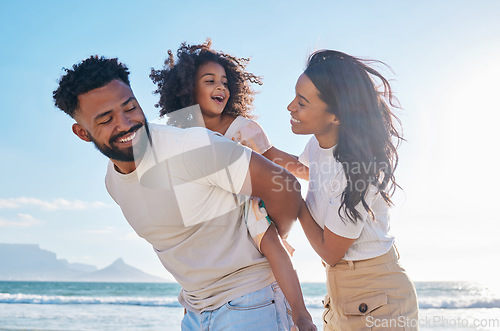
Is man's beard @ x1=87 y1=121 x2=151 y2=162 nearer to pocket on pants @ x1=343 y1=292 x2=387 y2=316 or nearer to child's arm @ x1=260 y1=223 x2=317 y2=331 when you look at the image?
child's arm @ x1=260 y1=223 x2=317 y2=331

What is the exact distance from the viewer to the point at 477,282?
2591 cm

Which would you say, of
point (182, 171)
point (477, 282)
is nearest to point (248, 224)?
point (182, 171)

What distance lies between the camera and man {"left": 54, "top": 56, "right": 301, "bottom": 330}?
6.93 feet

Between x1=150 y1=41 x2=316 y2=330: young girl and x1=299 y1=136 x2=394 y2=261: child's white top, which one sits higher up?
x1=150 y1=41 x2=316 y2=330: young girl

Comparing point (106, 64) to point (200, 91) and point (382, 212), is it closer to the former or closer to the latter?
point (200, 91)

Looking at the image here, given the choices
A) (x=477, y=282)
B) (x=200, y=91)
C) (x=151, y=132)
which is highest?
(x=200, y=91)

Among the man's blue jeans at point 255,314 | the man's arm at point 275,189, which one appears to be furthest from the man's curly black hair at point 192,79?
the man's blue jeans at point 255,314

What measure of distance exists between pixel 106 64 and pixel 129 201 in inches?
26.5

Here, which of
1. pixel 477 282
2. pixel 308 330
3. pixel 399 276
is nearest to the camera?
pixel 308 330

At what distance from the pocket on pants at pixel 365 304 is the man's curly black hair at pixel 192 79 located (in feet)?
5.50

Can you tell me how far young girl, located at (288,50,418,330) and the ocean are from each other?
8231mm

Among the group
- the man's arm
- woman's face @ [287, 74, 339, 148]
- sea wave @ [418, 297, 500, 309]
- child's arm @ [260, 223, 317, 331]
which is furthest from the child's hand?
sea wave @ [418, 297, 500, 309]

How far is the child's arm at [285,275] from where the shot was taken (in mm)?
2038

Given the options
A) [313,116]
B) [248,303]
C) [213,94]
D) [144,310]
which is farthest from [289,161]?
[144,310]
